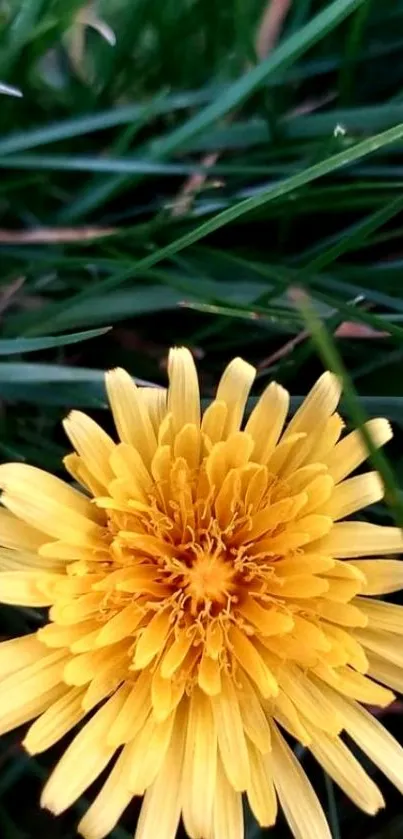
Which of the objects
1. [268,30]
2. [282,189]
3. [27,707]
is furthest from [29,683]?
[268,30]

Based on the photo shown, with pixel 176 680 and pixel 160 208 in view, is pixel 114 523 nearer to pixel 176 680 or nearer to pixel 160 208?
pixel 176 680

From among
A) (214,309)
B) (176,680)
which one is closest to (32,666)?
(176,680)

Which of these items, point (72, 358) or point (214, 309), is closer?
point (214, 309)

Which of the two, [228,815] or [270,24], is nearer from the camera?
[228,815]

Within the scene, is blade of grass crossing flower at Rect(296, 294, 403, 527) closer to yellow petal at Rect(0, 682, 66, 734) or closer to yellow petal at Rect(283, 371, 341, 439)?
yellow petal at Rect(283, 371, 341, 439)

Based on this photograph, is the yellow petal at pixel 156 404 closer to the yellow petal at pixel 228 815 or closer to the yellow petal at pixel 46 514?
the yellow petal at pixel 46 514

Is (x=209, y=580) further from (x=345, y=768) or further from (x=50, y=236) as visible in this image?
(x=50, y=236)

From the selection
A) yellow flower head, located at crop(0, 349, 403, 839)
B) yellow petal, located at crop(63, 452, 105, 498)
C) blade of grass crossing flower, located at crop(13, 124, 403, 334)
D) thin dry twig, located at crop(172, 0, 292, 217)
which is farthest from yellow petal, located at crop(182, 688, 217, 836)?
thin dry twig, located at crop(172, 0, 292, 217)
